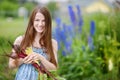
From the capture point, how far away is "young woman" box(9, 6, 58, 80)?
4047mm

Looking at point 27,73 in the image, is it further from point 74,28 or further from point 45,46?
point 74,28

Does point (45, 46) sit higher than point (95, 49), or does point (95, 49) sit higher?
point (45, 46)

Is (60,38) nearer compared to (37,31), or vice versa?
(37,31)

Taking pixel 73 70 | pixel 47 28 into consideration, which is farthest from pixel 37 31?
pixel 73 70

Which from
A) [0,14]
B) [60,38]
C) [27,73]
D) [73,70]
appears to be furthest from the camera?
[0,14]

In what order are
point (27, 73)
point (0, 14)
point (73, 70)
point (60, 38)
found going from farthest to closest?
1. point (0, 14)
2. point (60, 38)
3. point (73, 70)
4. point (27, 73)

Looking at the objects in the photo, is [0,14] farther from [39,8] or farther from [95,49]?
[39,8]

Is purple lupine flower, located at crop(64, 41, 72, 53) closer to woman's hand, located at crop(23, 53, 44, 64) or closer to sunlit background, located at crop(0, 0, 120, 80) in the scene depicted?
sunlit background, located at crop(0, 0, 120, 80)

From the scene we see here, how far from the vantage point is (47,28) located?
13.6 ft

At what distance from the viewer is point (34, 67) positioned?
405cm

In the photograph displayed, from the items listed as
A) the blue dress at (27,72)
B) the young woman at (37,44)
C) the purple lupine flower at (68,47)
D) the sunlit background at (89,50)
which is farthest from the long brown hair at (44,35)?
the purple lupine flower at (68,47)

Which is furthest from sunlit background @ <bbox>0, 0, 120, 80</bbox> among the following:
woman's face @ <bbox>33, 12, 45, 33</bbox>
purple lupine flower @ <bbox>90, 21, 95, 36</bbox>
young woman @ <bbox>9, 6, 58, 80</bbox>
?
woman's face @ <bbox>33, 12, 45, 33</bbox>

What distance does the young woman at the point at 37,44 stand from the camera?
405 centimetres

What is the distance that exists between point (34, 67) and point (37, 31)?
335 millimetres
